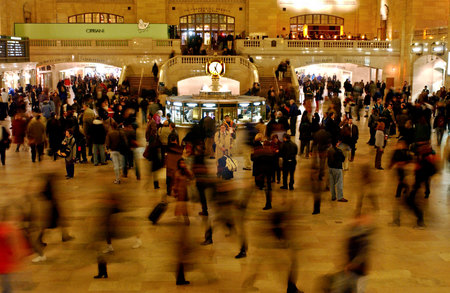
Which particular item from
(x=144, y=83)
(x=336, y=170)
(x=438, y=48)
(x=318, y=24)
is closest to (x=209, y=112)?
(x=336, y=170)

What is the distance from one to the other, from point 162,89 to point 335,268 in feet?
63.0

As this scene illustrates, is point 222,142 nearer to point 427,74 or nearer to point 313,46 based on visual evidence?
point 313,46

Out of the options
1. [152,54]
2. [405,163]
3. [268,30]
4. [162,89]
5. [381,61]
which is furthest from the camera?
[268,30]

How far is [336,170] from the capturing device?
10781 millimetres

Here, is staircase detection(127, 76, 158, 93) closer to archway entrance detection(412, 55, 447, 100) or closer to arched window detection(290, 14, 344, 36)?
archway entrance detection(412, 55, 447, 100)

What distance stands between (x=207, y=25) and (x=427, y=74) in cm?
1612

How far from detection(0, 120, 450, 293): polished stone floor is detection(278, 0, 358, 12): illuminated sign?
30.7m

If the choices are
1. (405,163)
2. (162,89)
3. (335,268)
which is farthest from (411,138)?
(162,89)

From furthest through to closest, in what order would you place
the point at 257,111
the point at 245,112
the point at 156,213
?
1. the point at 257,111
2. the point at 245,112
3. the point at 156,213

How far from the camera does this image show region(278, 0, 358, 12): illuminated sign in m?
40.8

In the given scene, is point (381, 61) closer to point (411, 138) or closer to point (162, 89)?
point (162, 89)

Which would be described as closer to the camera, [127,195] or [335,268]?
[335,268]

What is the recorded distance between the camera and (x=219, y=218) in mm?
8930

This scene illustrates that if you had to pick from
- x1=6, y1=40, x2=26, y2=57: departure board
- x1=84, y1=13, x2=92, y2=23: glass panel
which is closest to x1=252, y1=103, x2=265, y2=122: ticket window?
x1=6, y1=40, x2=26, y2=57: departure board
